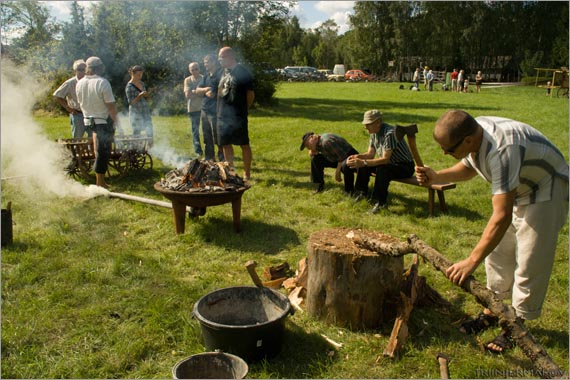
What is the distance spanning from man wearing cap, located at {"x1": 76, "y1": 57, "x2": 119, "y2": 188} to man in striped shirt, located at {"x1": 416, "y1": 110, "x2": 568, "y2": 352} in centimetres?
526

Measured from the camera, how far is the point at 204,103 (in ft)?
29.9

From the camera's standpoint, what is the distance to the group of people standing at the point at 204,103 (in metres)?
7.35

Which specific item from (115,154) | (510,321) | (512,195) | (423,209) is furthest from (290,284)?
(115,154)

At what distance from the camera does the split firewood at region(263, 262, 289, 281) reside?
474cm

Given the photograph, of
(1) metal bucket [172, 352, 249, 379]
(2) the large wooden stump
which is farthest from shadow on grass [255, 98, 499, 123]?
(1) metal bucket [172, 352, 249, 379]

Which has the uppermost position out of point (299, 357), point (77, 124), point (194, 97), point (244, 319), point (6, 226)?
point (194, 97)

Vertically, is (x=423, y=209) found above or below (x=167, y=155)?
below

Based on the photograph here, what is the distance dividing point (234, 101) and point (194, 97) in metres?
2.48

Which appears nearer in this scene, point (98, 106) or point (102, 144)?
point (98, 106)

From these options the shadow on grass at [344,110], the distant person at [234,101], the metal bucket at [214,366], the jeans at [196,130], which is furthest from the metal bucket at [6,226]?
the shadow on grass at [344,110]

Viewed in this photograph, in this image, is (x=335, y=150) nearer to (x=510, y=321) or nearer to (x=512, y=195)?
(x=512, y=195)

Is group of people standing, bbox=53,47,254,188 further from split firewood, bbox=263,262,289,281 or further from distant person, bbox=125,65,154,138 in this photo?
split firewood, bbox=263,262,289,281

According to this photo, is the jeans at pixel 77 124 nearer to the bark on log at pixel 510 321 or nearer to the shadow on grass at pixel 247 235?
the shadow on grass at pixel 247 235

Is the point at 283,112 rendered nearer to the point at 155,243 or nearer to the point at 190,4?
the point at 190,4
